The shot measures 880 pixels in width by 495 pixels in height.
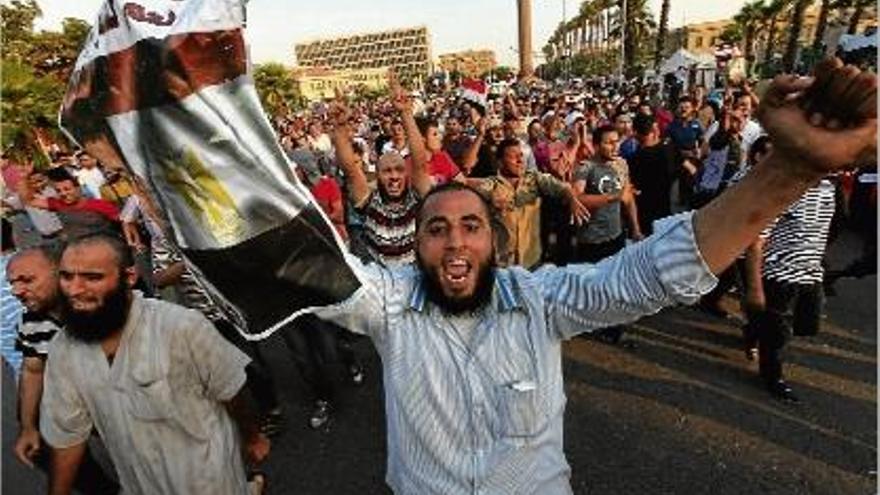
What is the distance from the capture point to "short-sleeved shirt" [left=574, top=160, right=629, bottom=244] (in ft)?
20.1

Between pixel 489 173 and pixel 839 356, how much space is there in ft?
A: 12.6

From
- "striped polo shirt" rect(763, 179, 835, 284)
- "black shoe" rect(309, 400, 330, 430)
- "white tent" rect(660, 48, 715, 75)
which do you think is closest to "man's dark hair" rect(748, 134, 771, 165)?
"striped polo shirt" rect(763, 179, 835, 284)

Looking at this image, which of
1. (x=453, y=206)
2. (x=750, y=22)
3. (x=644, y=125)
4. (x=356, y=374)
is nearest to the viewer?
(x=453, y=206)

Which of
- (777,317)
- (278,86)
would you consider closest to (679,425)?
(777,317)

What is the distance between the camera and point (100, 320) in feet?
8.06

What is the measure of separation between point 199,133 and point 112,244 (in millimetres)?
1157

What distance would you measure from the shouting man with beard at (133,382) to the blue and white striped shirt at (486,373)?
829mm

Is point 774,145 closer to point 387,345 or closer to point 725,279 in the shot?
point 387,345

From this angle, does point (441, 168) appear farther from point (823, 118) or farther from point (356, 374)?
point (823, 118)

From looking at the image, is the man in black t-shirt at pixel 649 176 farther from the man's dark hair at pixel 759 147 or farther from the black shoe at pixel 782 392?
the black shoe at pixel 782 392

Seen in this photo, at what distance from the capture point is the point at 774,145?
136cm

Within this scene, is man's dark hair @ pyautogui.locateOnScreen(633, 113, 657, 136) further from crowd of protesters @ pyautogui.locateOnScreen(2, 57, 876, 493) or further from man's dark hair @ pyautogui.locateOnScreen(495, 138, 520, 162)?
man's dark hair @ pyautogui.locateOnScreen(495, 138, 520, 162)

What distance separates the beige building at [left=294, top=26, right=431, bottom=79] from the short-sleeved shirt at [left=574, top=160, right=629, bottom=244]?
123281 millimetres

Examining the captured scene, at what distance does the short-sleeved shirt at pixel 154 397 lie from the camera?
2.44m
